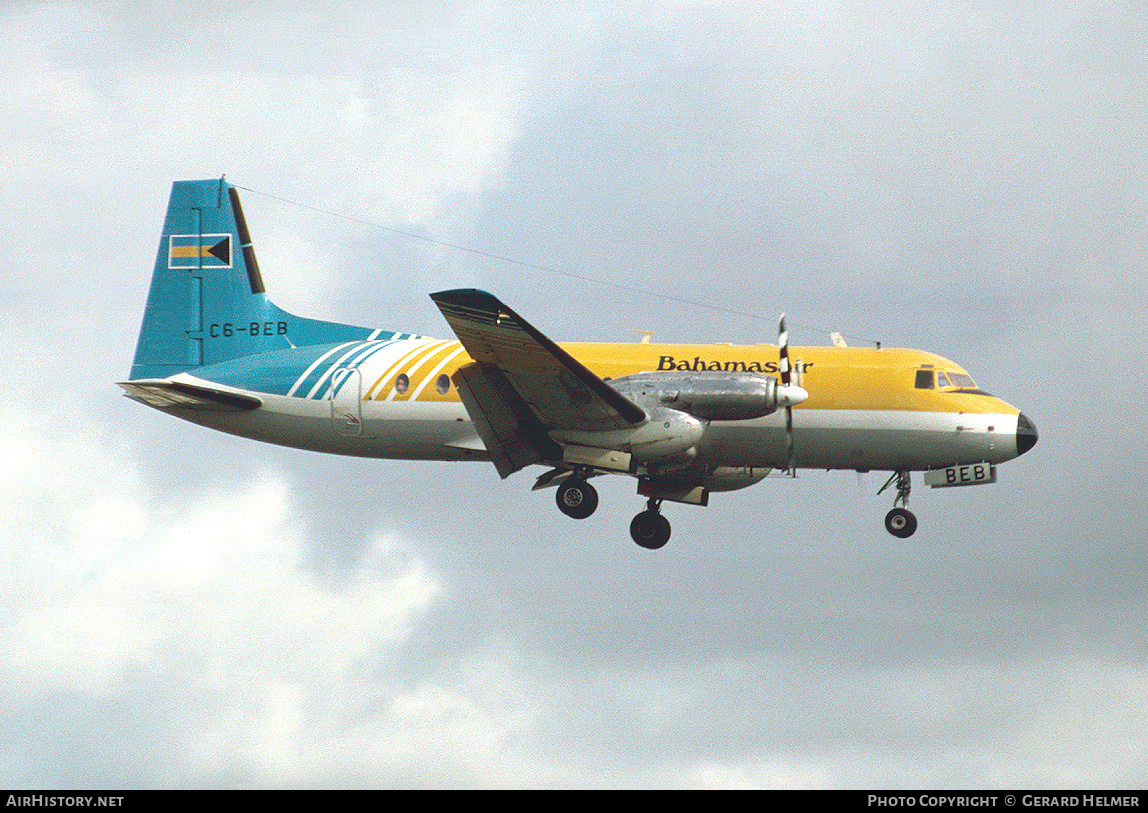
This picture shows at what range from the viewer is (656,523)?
1325 inches

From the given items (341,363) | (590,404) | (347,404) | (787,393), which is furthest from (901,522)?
(341,363)

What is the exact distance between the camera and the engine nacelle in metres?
29.1

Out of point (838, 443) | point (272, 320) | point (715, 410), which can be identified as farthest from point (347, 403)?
point (838, 443)

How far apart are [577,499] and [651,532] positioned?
2915mm

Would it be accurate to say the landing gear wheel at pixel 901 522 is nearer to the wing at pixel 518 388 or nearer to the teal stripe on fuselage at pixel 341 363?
the wing at pixel 518 388

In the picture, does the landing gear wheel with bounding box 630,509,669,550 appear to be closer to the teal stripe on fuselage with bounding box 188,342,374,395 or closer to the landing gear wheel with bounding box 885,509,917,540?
the landing gear wheel with bounding box 885,509,917,540

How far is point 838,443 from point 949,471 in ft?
8.25

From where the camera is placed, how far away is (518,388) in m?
29.4

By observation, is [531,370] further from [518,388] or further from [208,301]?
[208,301]

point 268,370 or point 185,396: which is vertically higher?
point 268,370

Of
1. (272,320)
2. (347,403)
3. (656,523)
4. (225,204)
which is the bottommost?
(656,523)
